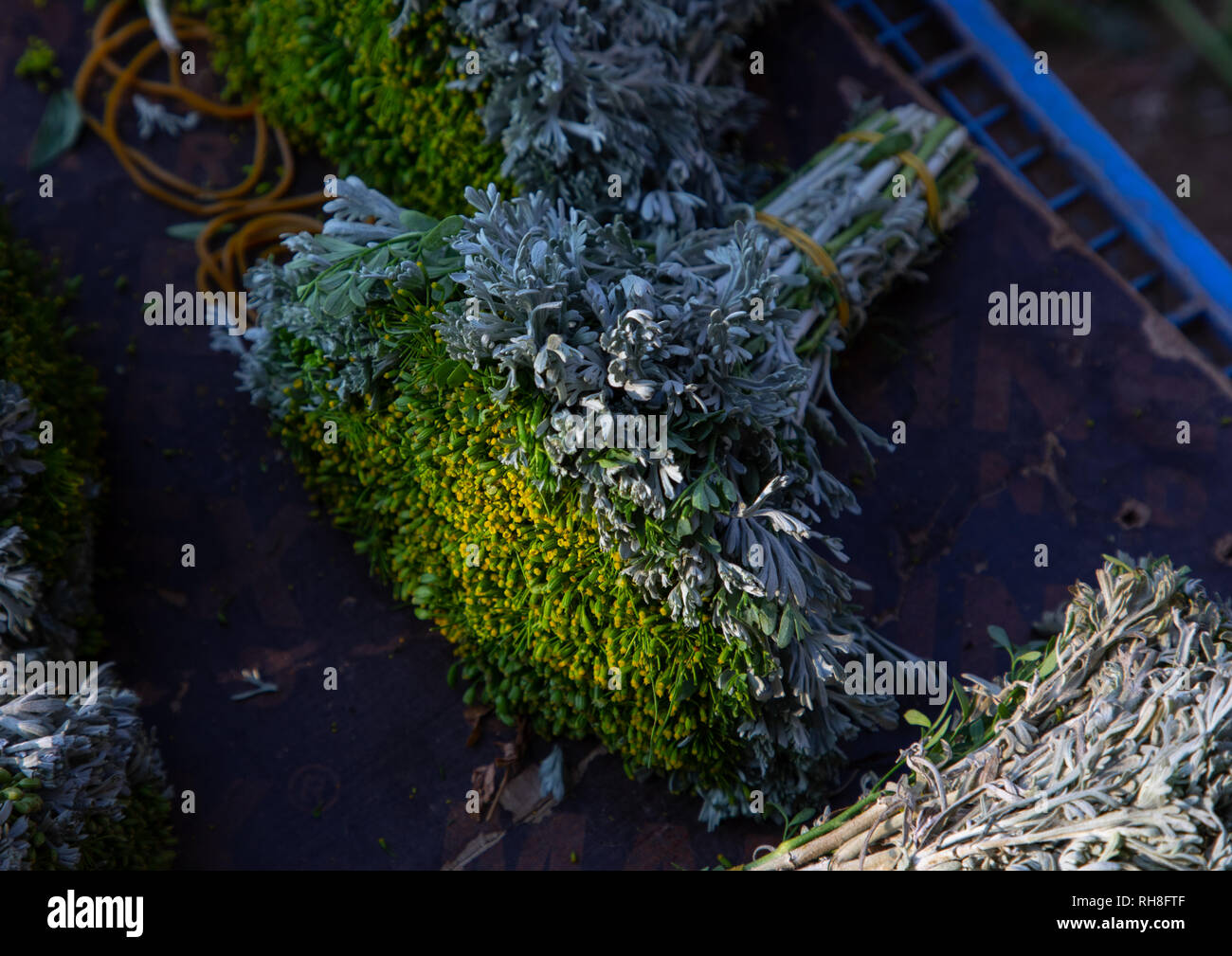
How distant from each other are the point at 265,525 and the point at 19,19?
197 cm

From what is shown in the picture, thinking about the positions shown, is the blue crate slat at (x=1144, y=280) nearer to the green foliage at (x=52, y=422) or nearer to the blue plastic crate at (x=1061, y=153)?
the blue plastic crate at (x=1061, y=153)

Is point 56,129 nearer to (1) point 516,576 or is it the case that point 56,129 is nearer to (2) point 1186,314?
(1) point 516,576

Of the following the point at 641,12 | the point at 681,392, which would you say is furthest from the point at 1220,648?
the point at 641,12

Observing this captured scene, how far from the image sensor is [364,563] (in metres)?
3.30

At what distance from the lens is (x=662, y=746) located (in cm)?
280

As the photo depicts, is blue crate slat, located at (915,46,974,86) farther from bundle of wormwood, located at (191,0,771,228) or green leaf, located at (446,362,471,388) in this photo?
green leaf, located at (446,362,471,388)

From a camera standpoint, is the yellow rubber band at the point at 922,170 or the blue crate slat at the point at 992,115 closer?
the yellow rubber band at the point at 922,170

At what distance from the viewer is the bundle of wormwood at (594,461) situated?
8.29 feet

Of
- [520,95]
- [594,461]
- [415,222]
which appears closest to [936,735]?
[594,461]
